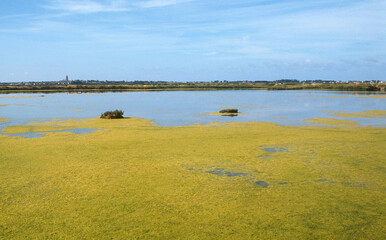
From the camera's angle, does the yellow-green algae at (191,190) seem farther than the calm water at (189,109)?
No

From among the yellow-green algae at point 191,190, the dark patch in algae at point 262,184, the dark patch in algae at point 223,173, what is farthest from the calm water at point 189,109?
the dark patch in algae at point 262,184

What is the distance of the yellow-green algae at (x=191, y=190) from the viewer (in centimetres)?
423

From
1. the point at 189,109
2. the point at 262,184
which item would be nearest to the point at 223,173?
the point at 262,184

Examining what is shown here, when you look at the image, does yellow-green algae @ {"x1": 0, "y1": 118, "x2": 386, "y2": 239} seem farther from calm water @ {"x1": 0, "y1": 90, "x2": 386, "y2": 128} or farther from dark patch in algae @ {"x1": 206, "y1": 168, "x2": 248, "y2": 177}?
calm water @ {"x1": 0, "y1": 90, "x2": 386, "y2": 128}

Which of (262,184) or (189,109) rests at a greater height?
(189,109)

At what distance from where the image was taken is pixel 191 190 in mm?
5578

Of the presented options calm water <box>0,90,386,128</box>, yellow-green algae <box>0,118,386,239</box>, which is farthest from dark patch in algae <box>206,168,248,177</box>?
calm water <box>0,90,386,128</box>

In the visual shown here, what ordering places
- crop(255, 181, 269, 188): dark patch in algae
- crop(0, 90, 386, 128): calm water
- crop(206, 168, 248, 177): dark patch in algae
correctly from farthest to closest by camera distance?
crop(0, 90, 386, 128): calm water < crop(206, 168, 248, 177): dark patch in algae < crop(255, 181, 269, 188): dark patch in algae

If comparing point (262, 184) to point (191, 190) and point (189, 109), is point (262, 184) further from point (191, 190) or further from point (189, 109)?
point (189, 109)

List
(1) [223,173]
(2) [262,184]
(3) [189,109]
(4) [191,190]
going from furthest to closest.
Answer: (3) [189,109], (1) [223,173], (2) [262,184], (4) [191,190]

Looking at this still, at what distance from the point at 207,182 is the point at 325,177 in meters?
2.38

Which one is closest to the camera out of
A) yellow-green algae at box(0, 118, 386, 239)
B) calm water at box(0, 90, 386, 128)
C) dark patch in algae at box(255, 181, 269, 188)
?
yellow-green algae at box(0, 118, 386, 239)

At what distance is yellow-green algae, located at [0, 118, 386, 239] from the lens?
13.9ft

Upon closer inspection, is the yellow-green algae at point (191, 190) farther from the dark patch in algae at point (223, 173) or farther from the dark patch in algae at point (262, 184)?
the dark patch in algae at point (223, 173)
